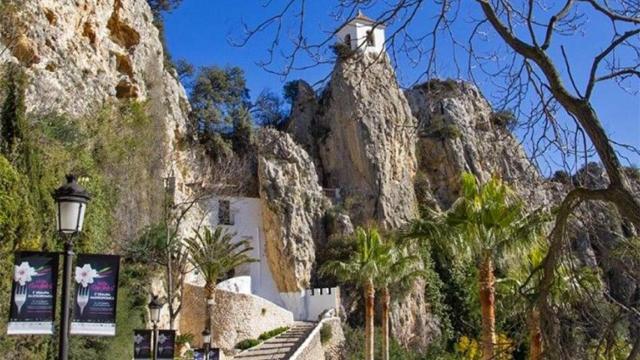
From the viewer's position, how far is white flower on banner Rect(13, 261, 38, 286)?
6.35 meters

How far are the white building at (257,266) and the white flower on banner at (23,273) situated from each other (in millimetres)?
27484

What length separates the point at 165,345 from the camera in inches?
554

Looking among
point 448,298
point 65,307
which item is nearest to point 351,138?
point 448,298

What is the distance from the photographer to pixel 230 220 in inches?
1431

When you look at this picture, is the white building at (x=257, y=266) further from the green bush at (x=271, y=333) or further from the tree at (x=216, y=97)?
the tree at (x=216, y=97)

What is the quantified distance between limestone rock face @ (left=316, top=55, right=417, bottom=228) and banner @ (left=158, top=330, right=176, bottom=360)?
26.1 meters

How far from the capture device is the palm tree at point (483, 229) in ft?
48.0

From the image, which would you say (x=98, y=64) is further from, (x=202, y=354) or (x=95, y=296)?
(x=95, y=296)

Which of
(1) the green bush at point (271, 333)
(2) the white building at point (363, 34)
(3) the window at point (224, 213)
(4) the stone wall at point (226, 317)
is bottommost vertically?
(1) the green bush at point (271, 333)

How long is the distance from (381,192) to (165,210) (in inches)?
673

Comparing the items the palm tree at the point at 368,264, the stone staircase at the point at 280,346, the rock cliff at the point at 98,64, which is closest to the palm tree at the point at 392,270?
the palm tree at the point at 368,264

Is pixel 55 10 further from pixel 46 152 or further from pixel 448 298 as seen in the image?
pixel 448 298

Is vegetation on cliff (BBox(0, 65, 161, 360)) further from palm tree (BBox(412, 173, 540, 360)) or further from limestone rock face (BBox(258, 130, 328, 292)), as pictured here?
limestone rock face (BBox(258, 130, 328, 292))

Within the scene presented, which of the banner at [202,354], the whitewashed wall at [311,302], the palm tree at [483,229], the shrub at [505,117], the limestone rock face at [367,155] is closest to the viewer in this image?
the shrub at [505,117]
